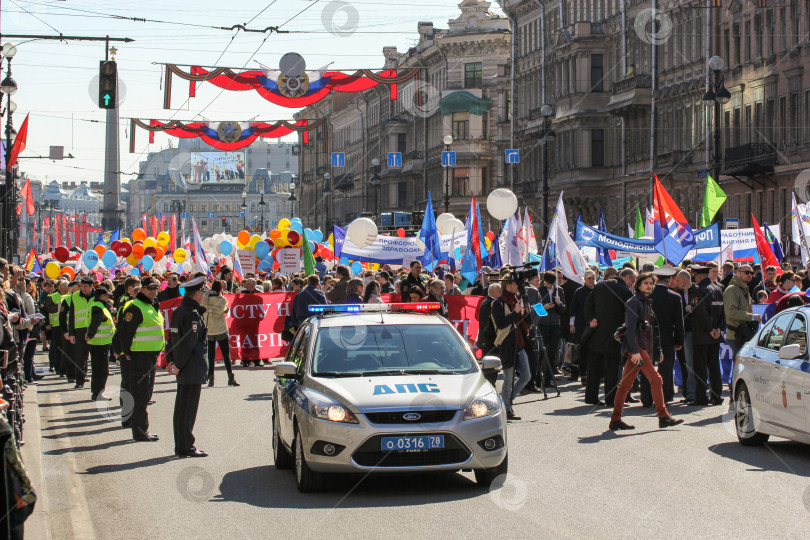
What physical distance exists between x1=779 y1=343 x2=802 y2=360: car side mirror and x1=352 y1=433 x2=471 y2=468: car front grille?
125 inches

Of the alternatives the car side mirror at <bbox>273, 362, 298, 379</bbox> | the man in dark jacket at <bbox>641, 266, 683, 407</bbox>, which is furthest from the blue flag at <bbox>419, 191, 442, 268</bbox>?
the car side mirror at <bbox>273, 362, 298, 379</bbox>

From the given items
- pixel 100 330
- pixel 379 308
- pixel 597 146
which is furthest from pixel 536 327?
pixel 597 146

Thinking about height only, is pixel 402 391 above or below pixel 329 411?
above

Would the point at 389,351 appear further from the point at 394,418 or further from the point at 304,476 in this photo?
the point at 304,476

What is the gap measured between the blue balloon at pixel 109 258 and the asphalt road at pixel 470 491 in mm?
20308

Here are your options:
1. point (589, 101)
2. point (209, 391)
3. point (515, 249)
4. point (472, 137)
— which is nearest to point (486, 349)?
point (209, 391)

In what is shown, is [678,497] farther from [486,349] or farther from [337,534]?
[486,349]

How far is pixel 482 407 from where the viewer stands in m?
9.48

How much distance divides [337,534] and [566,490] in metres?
2.19

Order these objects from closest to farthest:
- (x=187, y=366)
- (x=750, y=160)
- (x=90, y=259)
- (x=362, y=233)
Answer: (x=187, y=366) < (x=362, y=233) < (x=90, y=259) < (x=750, y=160)

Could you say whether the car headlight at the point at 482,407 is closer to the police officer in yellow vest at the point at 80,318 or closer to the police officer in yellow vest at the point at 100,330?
the police officer in yellow vest at the point at 100,330

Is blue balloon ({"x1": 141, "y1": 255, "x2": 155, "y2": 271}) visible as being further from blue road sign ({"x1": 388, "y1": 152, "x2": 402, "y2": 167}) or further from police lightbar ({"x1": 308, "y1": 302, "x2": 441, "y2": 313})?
blue road sign ({"x1": 388, "y1": 152, "x2": 402, "y2": 167})

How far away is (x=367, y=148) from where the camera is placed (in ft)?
338

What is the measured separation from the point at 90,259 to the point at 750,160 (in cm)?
2203
